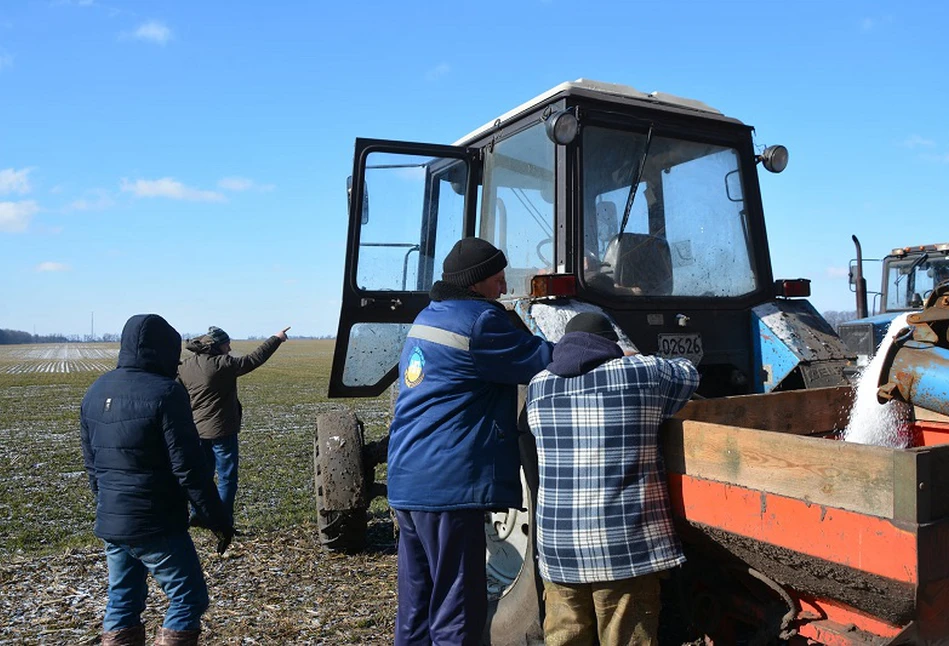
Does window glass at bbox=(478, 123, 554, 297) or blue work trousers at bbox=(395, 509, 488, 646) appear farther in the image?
window glass at bbox=(478, 123, 554, 297)

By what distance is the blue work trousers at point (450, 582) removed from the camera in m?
2.88

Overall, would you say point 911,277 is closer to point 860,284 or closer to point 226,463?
point 860,284

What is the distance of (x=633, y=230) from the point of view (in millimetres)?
4324

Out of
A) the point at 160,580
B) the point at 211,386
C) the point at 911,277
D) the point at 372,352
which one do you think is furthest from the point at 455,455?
the point at 911,277

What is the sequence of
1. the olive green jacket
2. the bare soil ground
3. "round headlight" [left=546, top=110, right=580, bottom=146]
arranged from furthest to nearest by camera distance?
the olive green jacket → the bare soil ground → "round headlight" [left=546, top=110, right=580, bottom=146]

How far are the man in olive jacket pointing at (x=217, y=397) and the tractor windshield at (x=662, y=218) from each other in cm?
331

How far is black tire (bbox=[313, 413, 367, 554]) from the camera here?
5.27 metres

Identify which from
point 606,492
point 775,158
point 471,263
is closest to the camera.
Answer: point 606,492

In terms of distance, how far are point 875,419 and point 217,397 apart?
4.76 meters

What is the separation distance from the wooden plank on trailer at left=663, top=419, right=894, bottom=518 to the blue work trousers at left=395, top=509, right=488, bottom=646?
80 cm

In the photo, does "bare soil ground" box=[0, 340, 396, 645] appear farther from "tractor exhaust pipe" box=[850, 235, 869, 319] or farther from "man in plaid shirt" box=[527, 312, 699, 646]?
"tractor exhaust pipe" box=[850, 235, 869, 319]

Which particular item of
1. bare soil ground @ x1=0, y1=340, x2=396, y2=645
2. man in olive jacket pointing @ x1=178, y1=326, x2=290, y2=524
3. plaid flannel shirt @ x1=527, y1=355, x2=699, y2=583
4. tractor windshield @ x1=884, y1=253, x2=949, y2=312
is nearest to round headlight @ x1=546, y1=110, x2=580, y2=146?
plaid flannel shirt @ x1=527, y1=355, x2=699, y2=583

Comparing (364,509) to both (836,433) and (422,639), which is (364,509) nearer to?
(422,639)

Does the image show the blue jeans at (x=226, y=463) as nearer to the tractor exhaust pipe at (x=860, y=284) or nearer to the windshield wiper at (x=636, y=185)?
the windshield wiper at (x=636, y=185)
